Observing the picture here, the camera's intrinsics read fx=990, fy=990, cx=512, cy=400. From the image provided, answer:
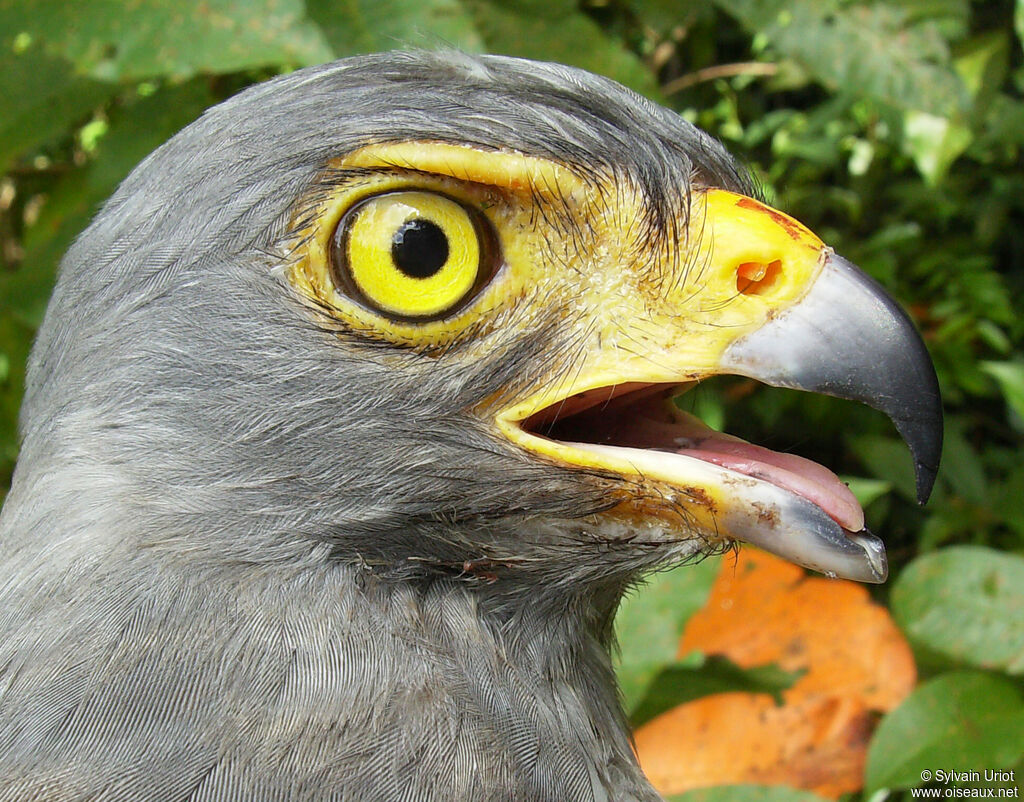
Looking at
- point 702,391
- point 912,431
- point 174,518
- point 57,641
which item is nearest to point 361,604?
point 174,518

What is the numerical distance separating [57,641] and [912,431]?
1.37m

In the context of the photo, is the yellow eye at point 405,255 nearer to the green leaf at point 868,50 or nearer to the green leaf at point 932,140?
the green leaf at point 868,50

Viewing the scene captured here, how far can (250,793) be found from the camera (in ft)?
4.58

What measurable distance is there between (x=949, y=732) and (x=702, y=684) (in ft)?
2.63

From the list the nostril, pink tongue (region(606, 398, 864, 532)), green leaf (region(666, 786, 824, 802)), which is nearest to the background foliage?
green leaf (region(666, 786, 824, 802))

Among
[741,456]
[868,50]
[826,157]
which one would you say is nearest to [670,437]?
[741,456]

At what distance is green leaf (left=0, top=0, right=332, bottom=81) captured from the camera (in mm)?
2777

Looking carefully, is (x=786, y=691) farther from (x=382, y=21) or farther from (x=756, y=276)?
(x=382, y=21)

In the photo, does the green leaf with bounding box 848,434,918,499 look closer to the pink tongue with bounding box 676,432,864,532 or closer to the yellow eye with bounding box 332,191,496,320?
the pink tongue with bounding box 676,432,864,532

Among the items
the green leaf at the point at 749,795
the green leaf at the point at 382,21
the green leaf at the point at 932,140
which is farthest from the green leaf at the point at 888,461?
the green leaf at the point at 382,21

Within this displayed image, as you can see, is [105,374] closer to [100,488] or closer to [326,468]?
[100,488]

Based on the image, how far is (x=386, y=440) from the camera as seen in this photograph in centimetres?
156

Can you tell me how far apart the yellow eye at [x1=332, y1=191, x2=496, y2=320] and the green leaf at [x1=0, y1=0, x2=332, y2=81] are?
1.44m

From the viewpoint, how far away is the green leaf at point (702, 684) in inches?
136
